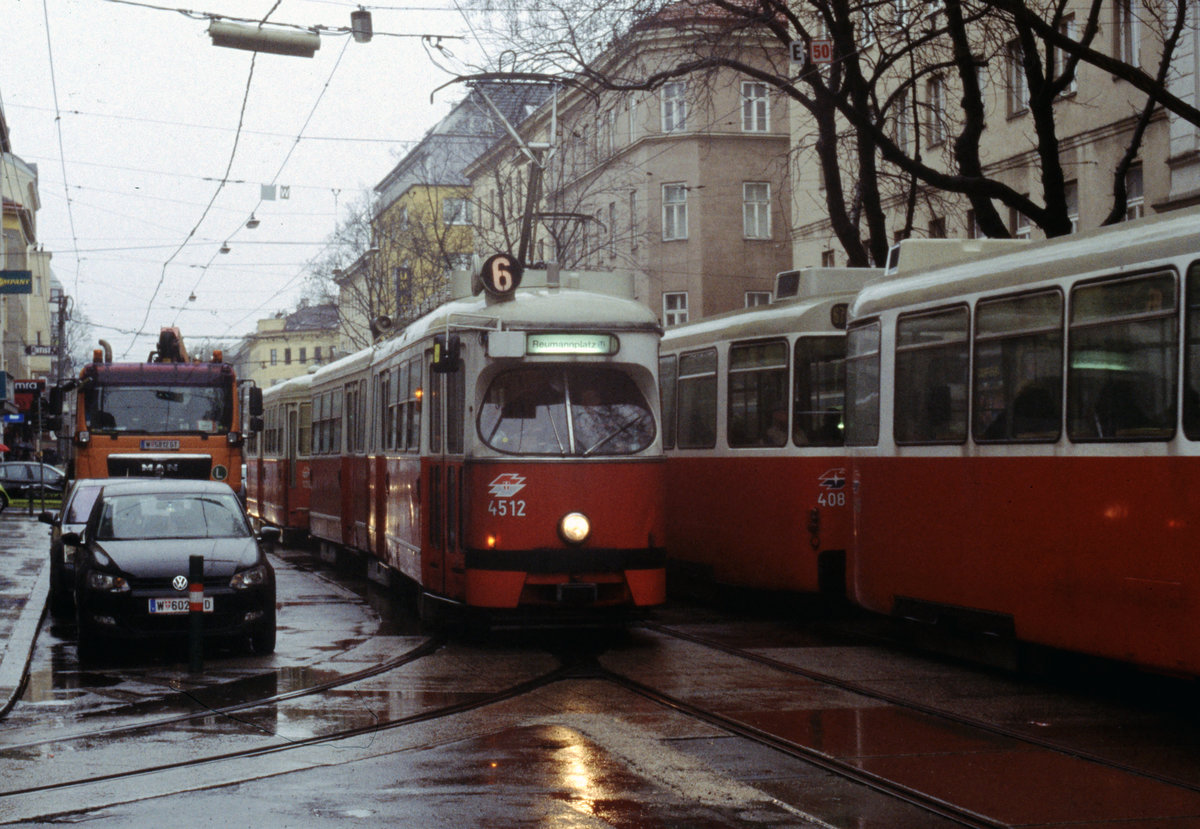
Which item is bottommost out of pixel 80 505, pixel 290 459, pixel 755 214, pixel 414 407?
pixel 80 505

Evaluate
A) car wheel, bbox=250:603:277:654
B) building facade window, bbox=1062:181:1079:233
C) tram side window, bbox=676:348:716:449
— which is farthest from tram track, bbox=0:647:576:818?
building facade window, bbox=1062:181:1079:233

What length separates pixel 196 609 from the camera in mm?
12430

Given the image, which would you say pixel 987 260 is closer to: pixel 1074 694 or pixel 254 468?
pixel 1074 694

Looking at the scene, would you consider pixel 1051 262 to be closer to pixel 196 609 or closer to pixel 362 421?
pixel 196 609

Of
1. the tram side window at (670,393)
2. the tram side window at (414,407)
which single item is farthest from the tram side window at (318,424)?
the tram side window at (414,407)

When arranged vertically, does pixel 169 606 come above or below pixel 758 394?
below

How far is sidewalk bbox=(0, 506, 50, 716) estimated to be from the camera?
12438mm

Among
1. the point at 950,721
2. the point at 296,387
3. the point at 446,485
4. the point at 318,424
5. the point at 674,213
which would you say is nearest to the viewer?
the point at 950,721

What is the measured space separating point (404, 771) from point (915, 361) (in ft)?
19.2

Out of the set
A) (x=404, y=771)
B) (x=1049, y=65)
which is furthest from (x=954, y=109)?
(x=404, y=771)

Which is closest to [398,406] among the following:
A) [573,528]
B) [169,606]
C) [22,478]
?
[573,528]

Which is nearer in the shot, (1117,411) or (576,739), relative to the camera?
(576,739)

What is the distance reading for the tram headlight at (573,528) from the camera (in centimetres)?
1345

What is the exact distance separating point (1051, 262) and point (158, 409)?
53.6 feet
